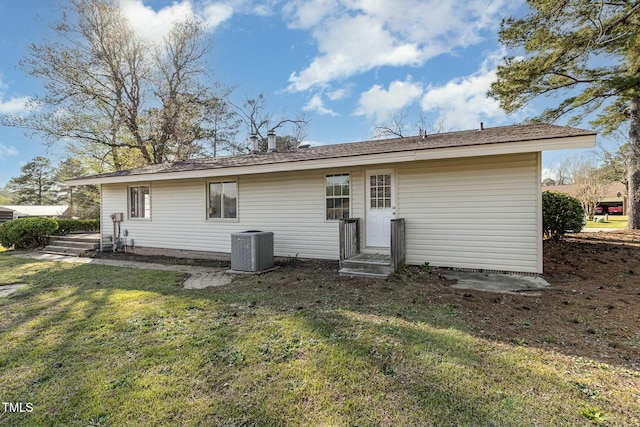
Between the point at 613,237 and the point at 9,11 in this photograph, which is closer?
the point at 613,237

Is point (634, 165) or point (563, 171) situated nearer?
point (634, 165)

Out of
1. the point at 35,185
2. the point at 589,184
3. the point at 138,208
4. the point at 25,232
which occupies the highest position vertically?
the point at 35,185

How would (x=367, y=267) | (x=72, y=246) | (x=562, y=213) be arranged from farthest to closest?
(x=72, y=246) → (x=562, y=213) → (x=367, y=267)

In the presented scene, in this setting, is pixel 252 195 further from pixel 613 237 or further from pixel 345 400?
pixel 613 237

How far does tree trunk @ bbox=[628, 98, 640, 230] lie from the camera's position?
11.6 meters

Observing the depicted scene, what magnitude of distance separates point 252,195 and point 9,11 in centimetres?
1236

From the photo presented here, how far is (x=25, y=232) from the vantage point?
458 inches

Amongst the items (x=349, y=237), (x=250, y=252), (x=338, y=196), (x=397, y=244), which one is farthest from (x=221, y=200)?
(x=397, y=244)

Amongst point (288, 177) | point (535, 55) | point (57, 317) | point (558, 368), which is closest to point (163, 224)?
point (288, 177)

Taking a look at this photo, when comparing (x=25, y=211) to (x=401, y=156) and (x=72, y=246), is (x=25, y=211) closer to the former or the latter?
(x=72, y=246)

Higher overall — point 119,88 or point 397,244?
point 119,88

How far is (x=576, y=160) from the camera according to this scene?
2600 centimetres

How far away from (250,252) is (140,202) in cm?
619

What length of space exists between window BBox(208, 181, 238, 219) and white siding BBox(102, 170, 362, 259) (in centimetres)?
19
